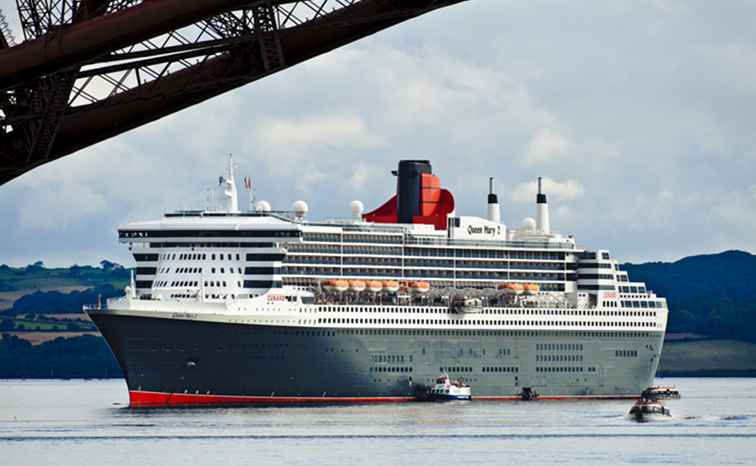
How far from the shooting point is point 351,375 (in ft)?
357

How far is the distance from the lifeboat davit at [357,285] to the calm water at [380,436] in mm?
8820

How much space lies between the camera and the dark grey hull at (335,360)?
104 m

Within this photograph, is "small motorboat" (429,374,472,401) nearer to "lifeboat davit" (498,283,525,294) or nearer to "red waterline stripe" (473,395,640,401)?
"red waterline stripe" (473,395,640,401)

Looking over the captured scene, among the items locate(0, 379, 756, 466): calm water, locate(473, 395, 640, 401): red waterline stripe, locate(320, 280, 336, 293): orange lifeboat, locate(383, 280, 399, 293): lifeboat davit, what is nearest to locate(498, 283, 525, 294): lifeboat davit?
locate(473, 395, 640, 401): red waterline stripe

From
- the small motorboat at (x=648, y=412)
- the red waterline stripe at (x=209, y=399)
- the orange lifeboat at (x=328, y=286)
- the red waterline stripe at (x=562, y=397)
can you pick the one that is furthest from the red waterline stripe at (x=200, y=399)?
the small motorboat at (x=648, y=412)

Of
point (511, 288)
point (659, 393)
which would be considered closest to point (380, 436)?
point (511, 288)

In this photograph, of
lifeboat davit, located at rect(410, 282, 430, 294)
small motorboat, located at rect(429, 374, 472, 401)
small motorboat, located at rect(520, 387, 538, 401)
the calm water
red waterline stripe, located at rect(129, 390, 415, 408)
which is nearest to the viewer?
the calm water

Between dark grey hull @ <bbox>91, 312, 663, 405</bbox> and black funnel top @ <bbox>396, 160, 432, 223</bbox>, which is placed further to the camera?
black funnel top @ <bbox>396, 160, 432, 223</bbox>

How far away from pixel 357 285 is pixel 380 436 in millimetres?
35061

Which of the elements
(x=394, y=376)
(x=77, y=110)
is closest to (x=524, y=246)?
(x=394, y=376)

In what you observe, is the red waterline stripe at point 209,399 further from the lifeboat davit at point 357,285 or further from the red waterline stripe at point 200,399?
the lifeboat davit at point 357,285

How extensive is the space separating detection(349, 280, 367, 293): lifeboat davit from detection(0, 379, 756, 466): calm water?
8820mm

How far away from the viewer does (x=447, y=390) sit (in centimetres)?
11388

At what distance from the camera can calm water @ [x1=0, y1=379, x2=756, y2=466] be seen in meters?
66.4
